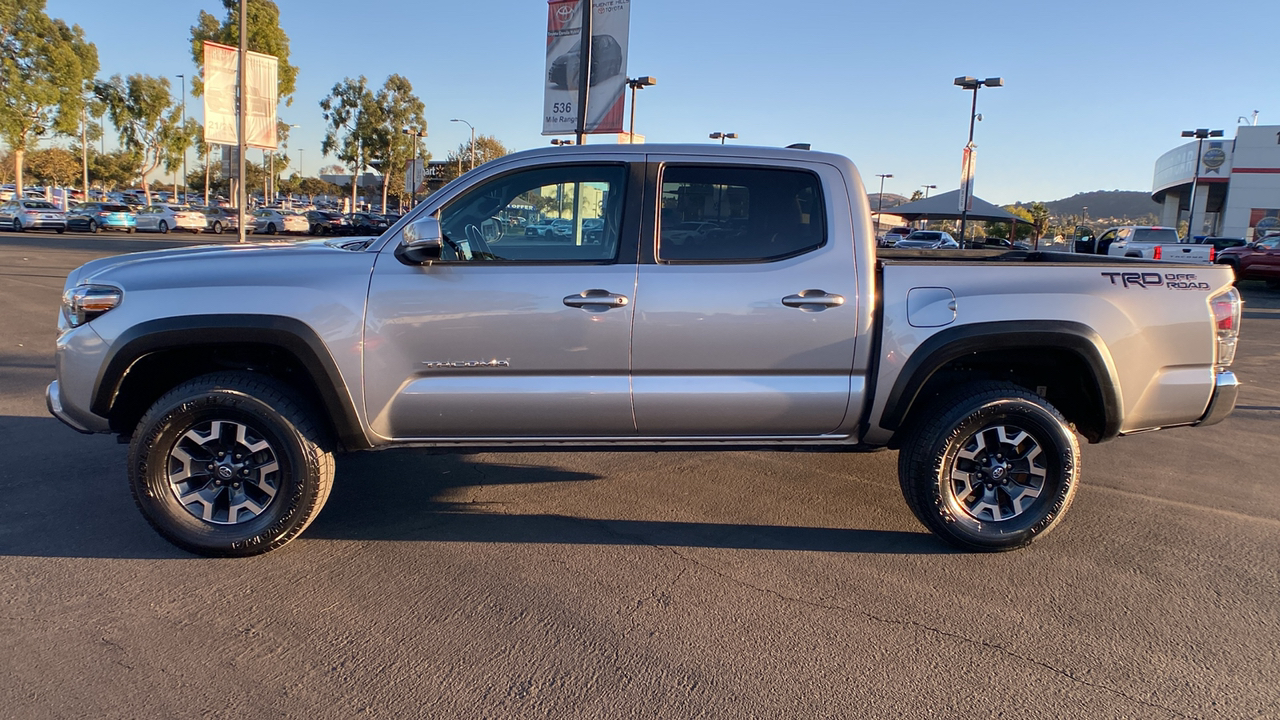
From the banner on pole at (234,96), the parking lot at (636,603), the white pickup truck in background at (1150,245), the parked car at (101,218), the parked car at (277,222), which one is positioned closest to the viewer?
the parking lot at (636,603)

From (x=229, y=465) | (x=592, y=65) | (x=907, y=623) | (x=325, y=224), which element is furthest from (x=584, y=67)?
(x=325, y=224)

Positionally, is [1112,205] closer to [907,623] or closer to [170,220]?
[170,220]

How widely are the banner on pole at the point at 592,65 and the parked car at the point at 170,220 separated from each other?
111ft

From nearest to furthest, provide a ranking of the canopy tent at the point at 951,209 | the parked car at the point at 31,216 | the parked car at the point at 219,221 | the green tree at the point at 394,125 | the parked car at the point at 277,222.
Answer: the canopy tent at the point at 951,209
the parked car at the point at 31,216
the parked car at the point at 277,222
the parked car at the point at 219,221
the green tree at the point at 394,125

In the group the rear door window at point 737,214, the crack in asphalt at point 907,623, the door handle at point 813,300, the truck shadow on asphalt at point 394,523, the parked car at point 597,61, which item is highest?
the parked car at point 597,61

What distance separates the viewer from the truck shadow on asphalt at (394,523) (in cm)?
416

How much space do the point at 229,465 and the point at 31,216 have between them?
132ft

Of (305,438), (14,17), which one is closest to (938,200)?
(305,438)

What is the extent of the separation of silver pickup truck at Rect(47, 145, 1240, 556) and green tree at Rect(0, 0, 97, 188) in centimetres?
4902

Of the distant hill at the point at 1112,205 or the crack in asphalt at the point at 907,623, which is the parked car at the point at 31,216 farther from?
the distant hill at the point at 1112,205

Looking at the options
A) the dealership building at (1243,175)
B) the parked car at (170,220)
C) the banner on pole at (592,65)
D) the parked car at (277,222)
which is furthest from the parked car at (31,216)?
the dealership building at (1243,175)

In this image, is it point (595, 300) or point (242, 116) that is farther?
point (242, 116)

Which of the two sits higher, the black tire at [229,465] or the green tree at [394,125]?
the green tree at [394,125]

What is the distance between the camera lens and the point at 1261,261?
2247cm
